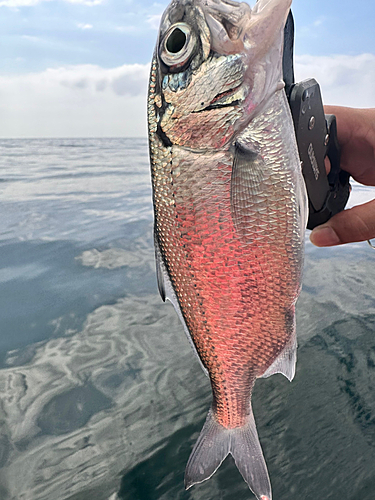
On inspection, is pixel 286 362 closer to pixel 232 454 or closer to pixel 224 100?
pixel 232 454

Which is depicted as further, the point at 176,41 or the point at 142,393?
the point at 142,393

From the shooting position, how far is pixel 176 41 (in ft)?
4.05

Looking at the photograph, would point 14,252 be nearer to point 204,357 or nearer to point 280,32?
point 204,357

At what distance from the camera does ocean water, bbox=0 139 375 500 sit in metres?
1.62

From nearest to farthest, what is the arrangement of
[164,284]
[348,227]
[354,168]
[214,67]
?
[214,67] < [164,284] < [348,227] < [354,168]

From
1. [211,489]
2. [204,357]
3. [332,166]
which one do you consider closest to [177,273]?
[204,357]

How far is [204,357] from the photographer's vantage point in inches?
55.6

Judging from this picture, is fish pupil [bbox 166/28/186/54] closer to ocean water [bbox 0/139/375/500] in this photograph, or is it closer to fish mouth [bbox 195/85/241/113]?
fish mouth [bbox 195/85/241/113]

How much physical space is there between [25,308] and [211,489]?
219cm

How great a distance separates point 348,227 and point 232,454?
1.14 m

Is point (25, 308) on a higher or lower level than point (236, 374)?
lower

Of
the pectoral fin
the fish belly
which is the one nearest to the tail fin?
the fish belly

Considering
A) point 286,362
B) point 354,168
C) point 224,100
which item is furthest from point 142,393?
point 354,168

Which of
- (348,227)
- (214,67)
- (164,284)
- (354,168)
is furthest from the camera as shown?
(354,168)
